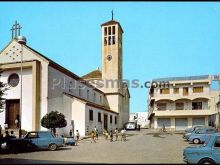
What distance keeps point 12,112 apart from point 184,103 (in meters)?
29.2

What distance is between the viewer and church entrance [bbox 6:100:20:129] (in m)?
35.5

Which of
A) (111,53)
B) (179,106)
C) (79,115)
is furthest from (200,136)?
(111,53)

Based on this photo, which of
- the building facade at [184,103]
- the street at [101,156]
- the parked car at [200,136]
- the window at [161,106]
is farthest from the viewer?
the window at [161,106]

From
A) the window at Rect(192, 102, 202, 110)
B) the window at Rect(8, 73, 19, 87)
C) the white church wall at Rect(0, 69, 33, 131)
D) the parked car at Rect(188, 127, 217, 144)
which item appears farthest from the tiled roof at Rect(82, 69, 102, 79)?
the parked car at Rect(188, 127, 217, 144)

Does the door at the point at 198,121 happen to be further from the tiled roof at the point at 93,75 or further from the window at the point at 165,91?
the tiled roof at the point at 93,75

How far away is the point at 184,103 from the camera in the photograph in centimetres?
5303

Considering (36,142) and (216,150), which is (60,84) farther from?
(216,150)

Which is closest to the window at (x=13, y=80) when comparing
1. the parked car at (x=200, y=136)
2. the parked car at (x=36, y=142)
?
the parked car at (x=36, y=142)

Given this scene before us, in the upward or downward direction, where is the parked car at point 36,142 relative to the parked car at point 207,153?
downward

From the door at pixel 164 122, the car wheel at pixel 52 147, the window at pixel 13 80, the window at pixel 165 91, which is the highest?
the window at pixel 13 80

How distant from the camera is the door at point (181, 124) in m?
53.4

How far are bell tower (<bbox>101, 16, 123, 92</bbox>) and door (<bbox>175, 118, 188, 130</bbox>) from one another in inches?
485

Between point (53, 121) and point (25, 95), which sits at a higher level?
point (25, 95)

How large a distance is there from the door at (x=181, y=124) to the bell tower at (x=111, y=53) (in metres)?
12.3
